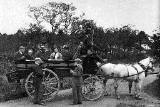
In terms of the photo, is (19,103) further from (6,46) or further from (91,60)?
(6,46)

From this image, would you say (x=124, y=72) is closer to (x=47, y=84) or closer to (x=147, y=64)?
(x=147, y=64)

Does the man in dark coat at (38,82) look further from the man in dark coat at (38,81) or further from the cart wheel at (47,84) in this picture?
the cart wheel at (47,84)

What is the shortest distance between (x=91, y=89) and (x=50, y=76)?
157 cm

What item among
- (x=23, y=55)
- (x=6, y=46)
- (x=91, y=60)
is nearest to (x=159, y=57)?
(x=91, y=60)

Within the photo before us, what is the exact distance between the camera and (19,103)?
10.3 m

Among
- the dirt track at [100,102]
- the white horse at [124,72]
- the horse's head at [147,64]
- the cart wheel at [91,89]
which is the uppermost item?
the horse's head at [147,64]

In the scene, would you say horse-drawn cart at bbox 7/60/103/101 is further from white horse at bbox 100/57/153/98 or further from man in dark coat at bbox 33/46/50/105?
white horse at bbox 100/57/153/98

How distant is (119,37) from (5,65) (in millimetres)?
35825

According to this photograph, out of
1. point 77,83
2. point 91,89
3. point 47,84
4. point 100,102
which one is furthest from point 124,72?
point 47,84

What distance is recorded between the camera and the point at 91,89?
11.1 metres

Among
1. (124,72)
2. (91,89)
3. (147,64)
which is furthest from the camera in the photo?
(147,64)

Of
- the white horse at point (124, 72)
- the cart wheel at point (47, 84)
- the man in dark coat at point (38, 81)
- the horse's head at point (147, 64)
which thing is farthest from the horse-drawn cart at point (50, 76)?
the horse's head at point (147, 64)

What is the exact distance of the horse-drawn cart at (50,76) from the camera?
10.5 metres

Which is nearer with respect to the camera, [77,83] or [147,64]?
[77,83]
